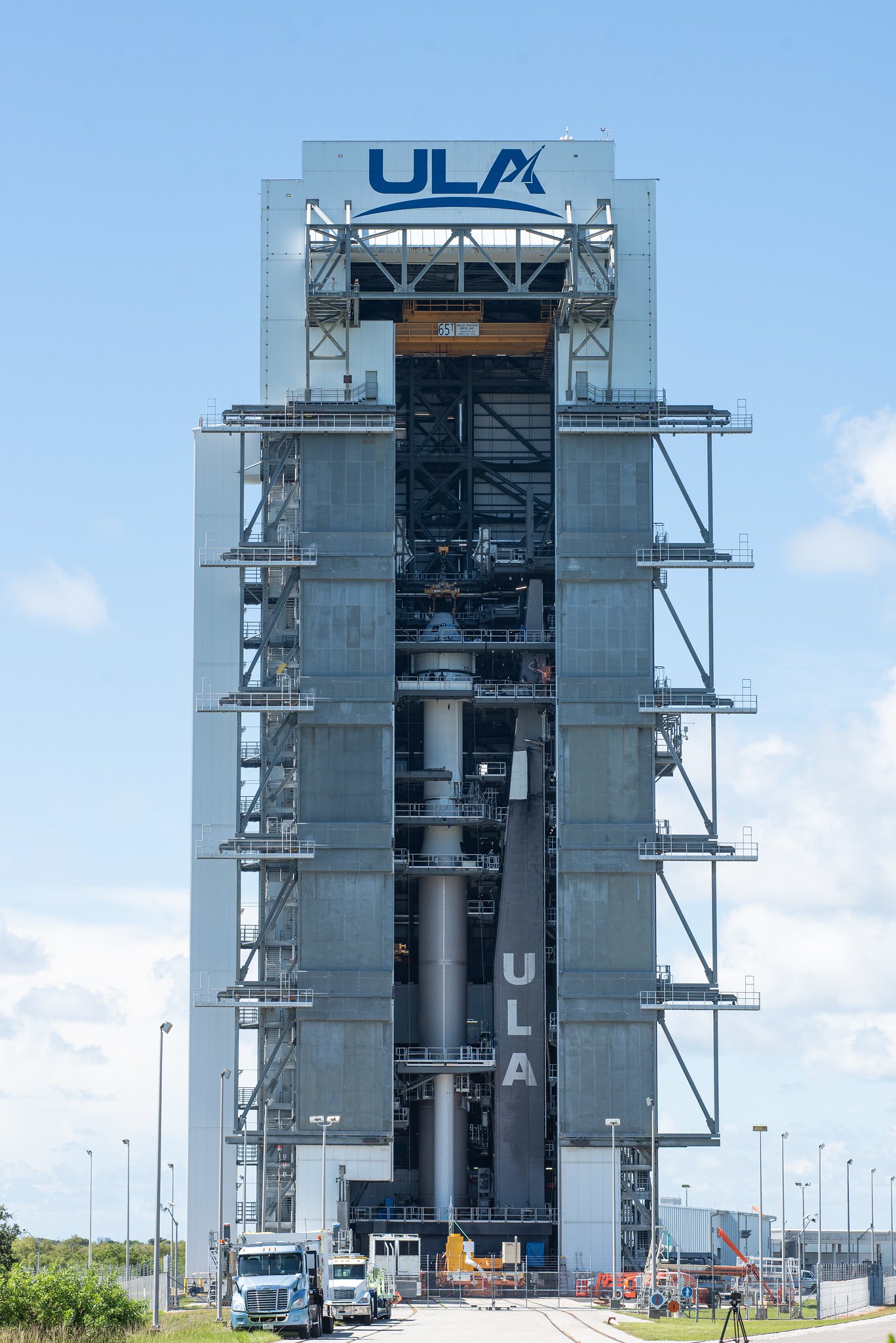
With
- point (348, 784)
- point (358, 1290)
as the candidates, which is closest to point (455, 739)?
point (348, 784)

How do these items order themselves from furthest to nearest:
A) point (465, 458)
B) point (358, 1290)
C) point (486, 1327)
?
1. point (465, 458)
2. point (358, 1290)
3. point (486, 1327)

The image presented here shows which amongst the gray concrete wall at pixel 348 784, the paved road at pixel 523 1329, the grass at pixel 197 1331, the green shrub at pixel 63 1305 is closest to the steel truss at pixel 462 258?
the gray concrete wall at pixel 348 784

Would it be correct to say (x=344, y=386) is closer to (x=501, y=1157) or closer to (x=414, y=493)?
(x=414, y=493)

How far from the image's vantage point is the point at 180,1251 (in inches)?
7170

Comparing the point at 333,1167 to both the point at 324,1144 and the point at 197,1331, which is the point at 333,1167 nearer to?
the point at 324,1144

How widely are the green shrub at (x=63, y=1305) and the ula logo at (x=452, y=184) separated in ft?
188

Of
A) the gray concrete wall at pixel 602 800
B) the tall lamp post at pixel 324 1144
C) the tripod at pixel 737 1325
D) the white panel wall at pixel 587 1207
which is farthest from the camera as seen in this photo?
the gray concrete wall at pixel 602 800

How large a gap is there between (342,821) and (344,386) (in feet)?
68.4

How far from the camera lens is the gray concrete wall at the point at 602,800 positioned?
88.8 metres

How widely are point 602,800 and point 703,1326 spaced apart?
33.5 m

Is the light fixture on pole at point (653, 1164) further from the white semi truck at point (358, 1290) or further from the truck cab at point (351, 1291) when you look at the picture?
the truck cab at point (351, 1291)

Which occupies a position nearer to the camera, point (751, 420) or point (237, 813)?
point (751, 420)

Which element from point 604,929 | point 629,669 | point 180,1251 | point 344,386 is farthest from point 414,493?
point 180,1251

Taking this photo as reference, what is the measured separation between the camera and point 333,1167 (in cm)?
8800
